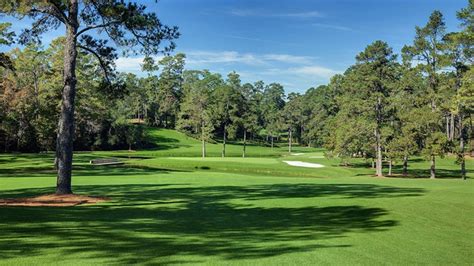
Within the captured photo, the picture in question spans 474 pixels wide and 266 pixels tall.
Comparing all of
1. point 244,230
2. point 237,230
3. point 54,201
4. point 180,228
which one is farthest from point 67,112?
point 244,230

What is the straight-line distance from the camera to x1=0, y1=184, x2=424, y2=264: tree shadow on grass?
23.0 feet

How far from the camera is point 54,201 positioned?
48.8ft

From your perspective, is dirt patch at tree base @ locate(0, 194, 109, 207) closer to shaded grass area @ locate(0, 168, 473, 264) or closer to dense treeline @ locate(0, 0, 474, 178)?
shaded grass area @ locate(0, 168, 473, 264)

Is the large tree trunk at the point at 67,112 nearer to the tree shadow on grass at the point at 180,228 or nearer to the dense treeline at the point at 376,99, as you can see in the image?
the tree shadow on grass at the point at 180,228

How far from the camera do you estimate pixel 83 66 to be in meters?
42.7

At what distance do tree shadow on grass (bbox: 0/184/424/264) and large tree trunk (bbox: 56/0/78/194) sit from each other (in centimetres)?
209

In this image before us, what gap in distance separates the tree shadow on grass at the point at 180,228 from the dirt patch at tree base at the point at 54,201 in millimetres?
965

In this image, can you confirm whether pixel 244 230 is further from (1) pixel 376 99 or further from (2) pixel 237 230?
(1) pixel 376 99

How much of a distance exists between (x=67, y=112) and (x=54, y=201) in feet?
11.8

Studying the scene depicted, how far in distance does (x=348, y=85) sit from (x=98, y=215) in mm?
39448

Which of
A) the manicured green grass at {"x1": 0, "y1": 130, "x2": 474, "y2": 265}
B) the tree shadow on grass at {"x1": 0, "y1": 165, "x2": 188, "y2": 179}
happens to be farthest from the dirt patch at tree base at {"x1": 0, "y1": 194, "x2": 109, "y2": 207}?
the tree shadow on grass at {"x1": 0, "y1": 165, "x2": 188, "y2": 179}

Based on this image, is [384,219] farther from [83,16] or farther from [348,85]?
[348,85]

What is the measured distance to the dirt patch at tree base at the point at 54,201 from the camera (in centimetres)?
1421

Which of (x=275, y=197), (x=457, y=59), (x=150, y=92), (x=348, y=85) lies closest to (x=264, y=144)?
(x=150, y=92)
